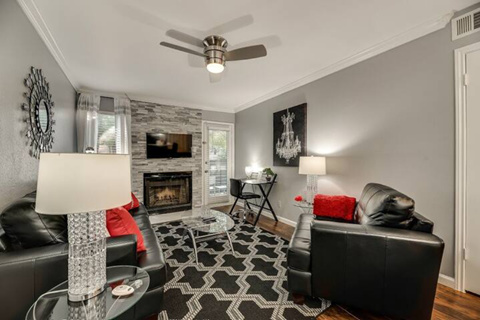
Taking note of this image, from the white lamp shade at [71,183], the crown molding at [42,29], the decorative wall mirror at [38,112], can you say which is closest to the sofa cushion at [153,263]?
the white lamp shade at [71,183]

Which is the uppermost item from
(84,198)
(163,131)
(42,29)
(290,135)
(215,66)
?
(42,29)

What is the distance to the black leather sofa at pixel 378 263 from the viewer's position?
1.34 m

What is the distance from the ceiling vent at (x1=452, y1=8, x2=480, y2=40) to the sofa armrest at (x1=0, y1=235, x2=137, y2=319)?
11.6 feet

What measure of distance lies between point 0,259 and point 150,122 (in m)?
3.50

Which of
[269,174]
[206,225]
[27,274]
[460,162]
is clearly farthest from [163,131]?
[460,162]

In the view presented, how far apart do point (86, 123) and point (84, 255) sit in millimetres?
3428

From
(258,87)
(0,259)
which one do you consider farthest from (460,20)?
(0,259)

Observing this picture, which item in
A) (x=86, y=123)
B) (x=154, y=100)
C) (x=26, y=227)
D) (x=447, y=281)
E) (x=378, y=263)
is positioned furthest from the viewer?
(x=154, y=100)

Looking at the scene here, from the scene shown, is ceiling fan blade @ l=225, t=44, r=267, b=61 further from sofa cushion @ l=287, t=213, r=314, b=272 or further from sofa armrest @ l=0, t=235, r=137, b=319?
sofa armrest @ l=0, t=235, r=137, b=319

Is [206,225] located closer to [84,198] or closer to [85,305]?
[85,305]

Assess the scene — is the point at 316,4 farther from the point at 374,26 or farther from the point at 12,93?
the point at 12,93

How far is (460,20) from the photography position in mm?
1793

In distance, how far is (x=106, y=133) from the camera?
12.7 feet

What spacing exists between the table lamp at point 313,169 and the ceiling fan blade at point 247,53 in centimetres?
154
